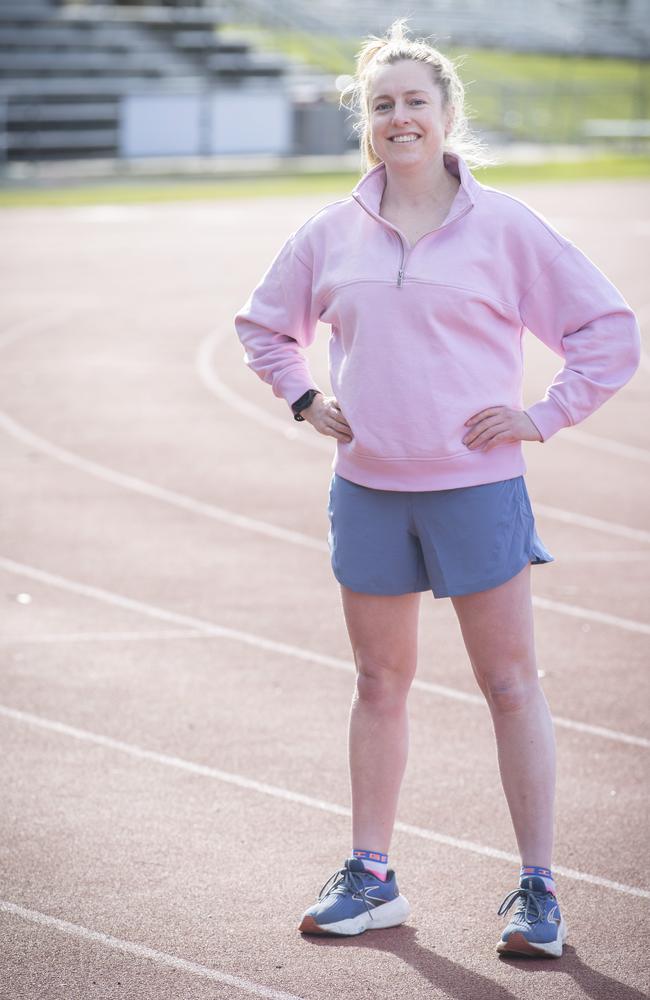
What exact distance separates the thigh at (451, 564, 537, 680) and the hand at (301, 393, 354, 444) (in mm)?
518

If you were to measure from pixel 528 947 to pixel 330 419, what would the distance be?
147 cm

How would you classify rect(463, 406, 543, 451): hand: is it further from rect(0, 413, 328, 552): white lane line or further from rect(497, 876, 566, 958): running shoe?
rect(0, 413, 328, 552): white lane line

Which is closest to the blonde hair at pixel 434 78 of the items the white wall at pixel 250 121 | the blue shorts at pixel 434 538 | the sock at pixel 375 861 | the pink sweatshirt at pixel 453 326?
the pink sweatshirt at pixel 453 326

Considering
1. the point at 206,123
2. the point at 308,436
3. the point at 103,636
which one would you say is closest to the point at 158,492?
the point at 308,436

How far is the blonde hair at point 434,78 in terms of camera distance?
383 cm

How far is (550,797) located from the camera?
13.0 feet

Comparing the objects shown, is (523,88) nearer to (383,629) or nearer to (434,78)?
(434,78)

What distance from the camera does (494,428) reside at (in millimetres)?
3740

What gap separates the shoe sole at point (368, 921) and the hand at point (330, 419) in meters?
1.29

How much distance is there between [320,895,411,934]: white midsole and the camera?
4031 millimetres

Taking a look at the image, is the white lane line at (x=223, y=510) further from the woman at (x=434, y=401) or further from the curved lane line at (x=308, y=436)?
the woman at (x=434, y=401)

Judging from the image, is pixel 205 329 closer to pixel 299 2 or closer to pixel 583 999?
pixel 583 999

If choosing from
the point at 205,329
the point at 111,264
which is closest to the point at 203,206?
the point at 111,264

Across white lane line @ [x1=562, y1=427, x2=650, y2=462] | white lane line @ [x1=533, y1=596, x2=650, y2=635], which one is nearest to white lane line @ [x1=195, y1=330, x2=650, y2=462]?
white lane line @ [x1=562, y1=427, x2=650, y2=462]
